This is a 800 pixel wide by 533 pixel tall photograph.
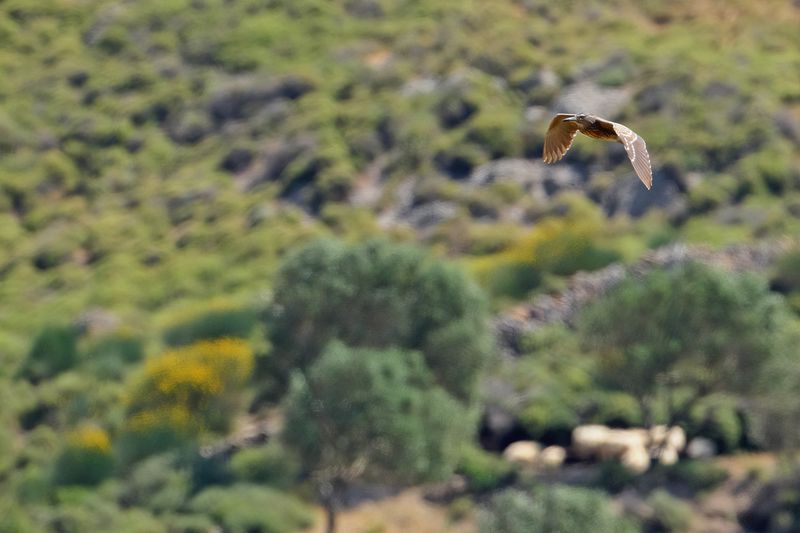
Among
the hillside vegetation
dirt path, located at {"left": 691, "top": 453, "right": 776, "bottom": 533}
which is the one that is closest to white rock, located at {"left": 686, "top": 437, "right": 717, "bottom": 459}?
the hillside vegetation

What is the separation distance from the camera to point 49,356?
169ft

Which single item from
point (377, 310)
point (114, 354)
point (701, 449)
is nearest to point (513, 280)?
point (377, 310)

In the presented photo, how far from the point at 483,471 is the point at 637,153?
28410 mm

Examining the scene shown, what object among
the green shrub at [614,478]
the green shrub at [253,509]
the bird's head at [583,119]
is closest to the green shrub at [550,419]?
the green shrub at [614,478]

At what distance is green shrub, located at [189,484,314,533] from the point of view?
36.8 meters

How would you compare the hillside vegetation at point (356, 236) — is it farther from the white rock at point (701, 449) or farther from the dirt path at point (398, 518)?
the dirt path at point (398, 518)

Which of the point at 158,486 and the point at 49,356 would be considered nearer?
the point at 158,486

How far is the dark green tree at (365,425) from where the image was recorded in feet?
117

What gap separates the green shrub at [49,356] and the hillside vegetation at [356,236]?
13cm

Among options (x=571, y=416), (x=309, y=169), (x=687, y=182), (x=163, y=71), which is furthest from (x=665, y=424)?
(x=163, y=71)

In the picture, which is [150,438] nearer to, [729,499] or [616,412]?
[616,412]

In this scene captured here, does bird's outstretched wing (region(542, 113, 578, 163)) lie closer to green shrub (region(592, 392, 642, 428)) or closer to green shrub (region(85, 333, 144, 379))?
green shrub (region(592, 392, 642, 428))

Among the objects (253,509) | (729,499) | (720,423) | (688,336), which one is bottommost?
(253,509)

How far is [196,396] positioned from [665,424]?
14195mm
